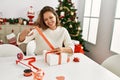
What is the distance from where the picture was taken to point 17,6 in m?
3.80

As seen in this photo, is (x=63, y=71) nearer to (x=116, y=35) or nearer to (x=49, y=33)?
(x=49, y=33)

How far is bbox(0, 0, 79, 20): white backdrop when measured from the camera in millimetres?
3695

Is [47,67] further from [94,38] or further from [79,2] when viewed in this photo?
[79,2]

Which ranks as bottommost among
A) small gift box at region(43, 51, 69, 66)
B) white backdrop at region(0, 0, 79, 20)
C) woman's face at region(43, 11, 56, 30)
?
small gift box at region(43, 51, 69, 66)

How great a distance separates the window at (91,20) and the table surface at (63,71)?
2178mm

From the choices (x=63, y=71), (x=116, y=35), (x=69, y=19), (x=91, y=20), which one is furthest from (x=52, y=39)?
(x=91, y=20)

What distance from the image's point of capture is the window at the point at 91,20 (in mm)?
3385

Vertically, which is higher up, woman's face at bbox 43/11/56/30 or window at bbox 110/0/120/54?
woman's face at bbox 43/11/56/30

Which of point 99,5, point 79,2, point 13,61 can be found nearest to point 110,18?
point 99,5

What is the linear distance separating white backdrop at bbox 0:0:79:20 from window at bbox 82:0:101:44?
3.31 ft

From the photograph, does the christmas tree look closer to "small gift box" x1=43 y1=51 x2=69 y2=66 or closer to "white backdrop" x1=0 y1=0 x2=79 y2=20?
"white backdrop" x1=0 y1=0 x2=79 y2=20

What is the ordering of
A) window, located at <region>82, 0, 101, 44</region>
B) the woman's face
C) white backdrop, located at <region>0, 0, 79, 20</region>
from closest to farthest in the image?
1. the woman's face
2. window, located at <region>82, 0, 101, 44</region>
3. white backdrop, located at <region>0, 0, 79, 20</region>

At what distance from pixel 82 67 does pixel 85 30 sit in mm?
2735

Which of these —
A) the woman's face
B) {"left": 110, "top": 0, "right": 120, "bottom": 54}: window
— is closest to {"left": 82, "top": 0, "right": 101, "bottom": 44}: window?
{"left": 110, "top": 0, "right": 120, "bottom": 54}: window
